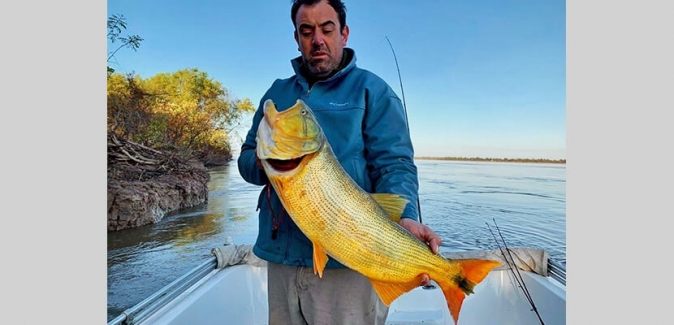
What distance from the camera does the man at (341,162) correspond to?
1.76 meters

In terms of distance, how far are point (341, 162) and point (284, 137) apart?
461mm

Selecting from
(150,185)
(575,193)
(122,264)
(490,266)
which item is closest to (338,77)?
(490,266)

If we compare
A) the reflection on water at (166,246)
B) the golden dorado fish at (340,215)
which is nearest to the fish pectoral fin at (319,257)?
the golden dorado fish at (340,215)

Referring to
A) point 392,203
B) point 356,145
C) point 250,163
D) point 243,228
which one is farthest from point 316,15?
point 243,228

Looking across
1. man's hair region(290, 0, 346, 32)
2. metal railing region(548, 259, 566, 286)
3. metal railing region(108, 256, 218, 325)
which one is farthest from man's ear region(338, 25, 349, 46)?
metal railing region(548, 259, 566, 286)

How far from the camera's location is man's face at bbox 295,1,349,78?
1.85 m

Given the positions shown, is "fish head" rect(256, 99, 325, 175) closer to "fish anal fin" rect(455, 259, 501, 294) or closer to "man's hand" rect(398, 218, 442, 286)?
"man's hand" rect(398, 218, 442, 286)

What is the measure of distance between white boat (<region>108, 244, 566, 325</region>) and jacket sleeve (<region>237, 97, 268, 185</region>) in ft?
5.28

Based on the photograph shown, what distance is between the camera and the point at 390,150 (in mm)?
1754

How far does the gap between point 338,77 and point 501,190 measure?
104ft

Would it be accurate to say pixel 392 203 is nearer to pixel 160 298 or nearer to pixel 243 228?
pixel 160 298

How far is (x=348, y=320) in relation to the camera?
68.9 inches

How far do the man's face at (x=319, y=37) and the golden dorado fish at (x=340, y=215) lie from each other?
1.73 feet

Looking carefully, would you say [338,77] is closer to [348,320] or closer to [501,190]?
[348,320]
